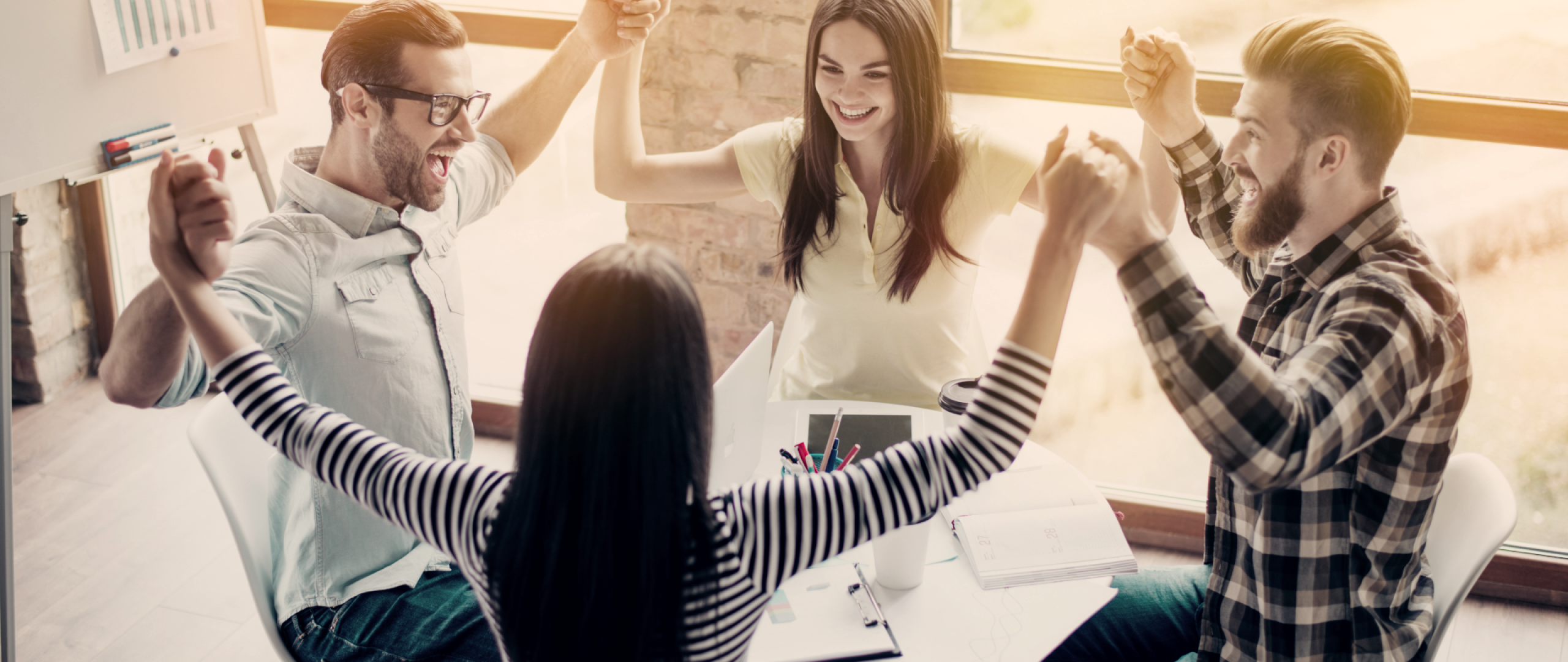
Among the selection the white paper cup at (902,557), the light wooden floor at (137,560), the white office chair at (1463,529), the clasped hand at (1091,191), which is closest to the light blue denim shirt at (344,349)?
the white paper cup at (902,557)

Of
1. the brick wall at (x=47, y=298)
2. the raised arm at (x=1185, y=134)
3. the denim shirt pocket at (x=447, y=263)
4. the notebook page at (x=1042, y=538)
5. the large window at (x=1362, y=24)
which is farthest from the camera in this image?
the brick wall at (x=47, y=298)

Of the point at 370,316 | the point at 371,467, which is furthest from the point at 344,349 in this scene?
the point at 371,467

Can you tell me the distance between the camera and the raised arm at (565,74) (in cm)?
189

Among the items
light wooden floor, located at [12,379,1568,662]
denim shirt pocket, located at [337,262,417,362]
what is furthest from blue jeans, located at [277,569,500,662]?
light wooden floor, located at [12,379,1568,662]

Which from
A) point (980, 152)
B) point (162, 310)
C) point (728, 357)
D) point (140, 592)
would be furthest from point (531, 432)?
point (140, 592)

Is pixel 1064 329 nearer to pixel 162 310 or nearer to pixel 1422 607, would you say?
pixel 1422 607

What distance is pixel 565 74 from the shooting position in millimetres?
1951

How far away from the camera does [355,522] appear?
5.02ft

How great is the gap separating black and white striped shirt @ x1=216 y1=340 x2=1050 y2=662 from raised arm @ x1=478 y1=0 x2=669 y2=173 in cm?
110

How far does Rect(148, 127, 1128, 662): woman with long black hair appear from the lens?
0.87 meters

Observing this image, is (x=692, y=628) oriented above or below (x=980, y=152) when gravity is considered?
below

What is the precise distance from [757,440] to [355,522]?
2.00ft

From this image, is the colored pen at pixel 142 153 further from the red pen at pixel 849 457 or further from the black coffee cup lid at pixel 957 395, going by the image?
the black coffee cup lid at pixel 957 395

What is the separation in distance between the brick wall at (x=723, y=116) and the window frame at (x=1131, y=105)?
0.37 metres
